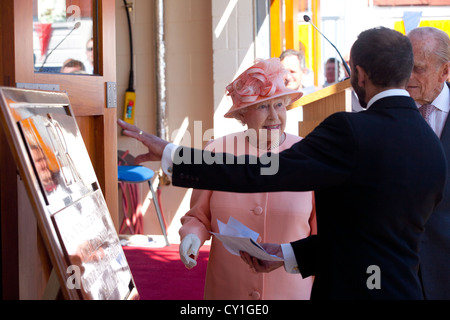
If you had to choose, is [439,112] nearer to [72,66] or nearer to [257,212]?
[257,212]

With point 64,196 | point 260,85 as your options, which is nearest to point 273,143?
point 260,85

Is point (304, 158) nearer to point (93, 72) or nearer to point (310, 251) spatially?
point (310, 251)

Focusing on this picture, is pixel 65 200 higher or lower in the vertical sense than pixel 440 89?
lower

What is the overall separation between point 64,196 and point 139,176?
12.4 ft

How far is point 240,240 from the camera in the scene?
5.24ft

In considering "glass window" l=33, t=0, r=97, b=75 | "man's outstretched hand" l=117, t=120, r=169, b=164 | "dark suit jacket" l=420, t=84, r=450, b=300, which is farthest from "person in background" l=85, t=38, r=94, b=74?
"dark suit jacket" l=420, t=84, r=450, b=300

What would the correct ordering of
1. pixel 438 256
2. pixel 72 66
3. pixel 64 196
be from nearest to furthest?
pixel 64 196 < pixel 438 256 < pixel 72 66

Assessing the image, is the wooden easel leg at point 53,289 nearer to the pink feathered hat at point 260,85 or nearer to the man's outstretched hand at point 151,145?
the man's outstretched hand at point 151,145

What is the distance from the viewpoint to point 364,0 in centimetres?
939

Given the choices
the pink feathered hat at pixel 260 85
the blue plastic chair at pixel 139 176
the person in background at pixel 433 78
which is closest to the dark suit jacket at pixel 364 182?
the person in background at pixel 433 78

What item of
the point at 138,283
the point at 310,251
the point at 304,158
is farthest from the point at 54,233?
the point at 138,283

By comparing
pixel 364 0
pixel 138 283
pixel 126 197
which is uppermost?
pixel 364 0

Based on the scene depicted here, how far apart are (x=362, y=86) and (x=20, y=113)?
0.86 m

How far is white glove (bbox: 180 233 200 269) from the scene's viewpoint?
1.90 meters
